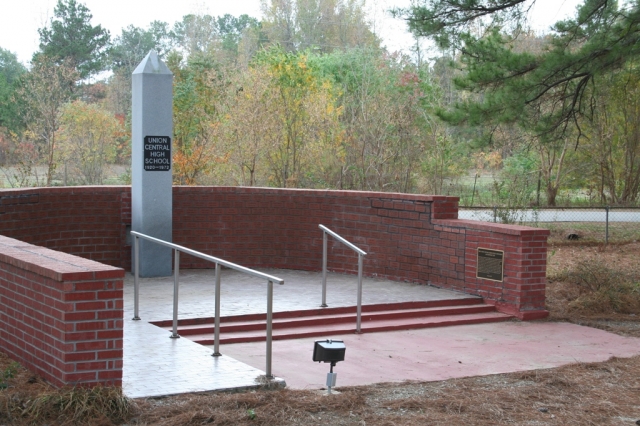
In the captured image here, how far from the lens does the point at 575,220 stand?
919 inches

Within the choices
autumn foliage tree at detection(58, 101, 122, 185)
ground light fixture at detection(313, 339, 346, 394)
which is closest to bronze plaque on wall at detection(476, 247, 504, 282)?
ground light fixture at detection(313, 339, 346, 394)

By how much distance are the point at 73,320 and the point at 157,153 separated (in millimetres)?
6217

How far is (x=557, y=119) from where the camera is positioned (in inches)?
554

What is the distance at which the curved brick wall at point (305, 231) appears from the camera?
10.4m

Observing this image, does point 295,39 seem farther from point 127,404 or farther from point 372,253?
point 127,404

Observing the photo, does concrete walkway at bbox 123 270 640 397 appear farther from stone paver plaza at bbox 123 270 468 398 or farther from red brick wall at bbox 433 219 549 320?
red brick wall at bbox 433 219 549 320

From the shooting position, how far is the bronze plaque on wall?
10422mm

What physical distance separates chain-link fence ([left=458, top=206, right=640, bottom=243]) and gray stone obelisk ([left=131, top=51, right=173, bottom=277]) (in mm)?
7371

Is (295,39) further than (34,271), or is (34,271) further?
(295,39)

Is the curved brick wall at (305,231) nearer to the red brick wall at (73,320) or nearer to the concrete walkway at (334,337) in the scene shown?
the concrete walkway at (334,337)

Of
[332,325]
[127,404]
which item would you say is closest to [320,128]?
[332,325]

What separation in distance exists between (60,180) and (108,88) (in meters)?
24.1

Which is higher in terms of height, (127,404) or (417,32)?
(417,32)

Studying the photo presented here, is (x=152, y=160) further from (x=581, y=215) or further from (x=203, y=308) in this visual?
(x=581, y=215)
